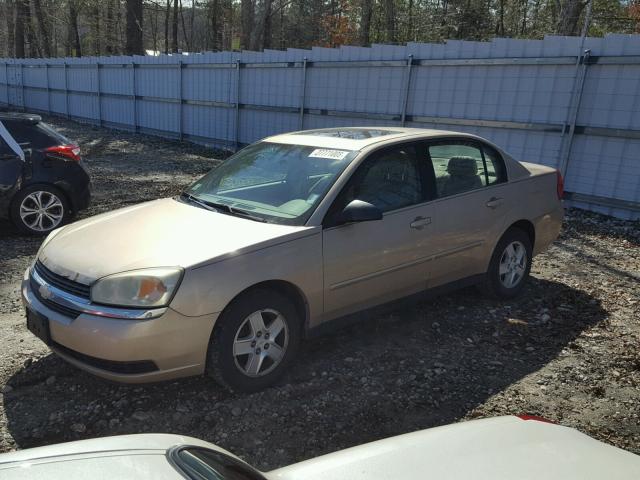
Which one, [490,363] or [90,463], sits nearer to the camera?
[90,463]

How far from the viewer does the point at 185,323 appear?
3182 mm

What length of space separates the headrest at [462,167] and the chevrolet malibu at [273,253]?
1cm

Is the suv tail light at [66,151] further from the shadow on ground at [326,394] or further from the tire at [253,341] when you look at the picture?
the tire at [253,341]

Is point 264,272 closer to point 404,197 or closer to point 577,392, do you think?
point 404,197

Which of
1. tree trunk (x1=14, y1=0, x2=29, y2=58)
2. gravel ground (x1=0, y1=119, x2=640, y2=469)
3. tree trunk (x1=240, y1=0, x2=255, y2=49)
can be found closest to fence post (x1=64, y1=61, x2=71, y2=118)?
tree trunk (x1=240, y1=0, x2=255, y2=49)

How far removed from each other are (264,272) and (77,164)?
498 centimetres

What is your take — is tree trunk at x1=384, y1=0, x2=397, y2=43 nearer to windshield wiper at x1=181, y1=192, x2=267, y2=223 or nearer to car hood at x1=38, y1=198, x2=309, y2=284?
windshield wiper at x1=181, y1=192, x2=267, y2=223

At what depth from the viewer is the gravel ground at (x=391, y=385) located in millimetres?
3289

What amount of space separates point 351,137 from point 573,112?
222 inches

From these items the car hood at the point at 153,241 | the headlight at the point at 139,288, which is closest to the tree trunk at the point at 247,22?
the car hood at the point at 153,241

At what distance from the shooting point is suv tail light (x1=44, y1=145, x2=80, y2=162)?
712 cm

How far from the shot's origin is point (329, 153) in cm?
422

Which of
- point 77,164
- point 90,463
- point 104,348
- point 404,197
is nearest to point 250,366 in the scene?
point 104,348

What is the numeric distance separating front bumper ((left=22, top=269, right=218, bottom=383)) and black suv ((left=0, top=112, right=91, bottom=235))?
14.0 feet
